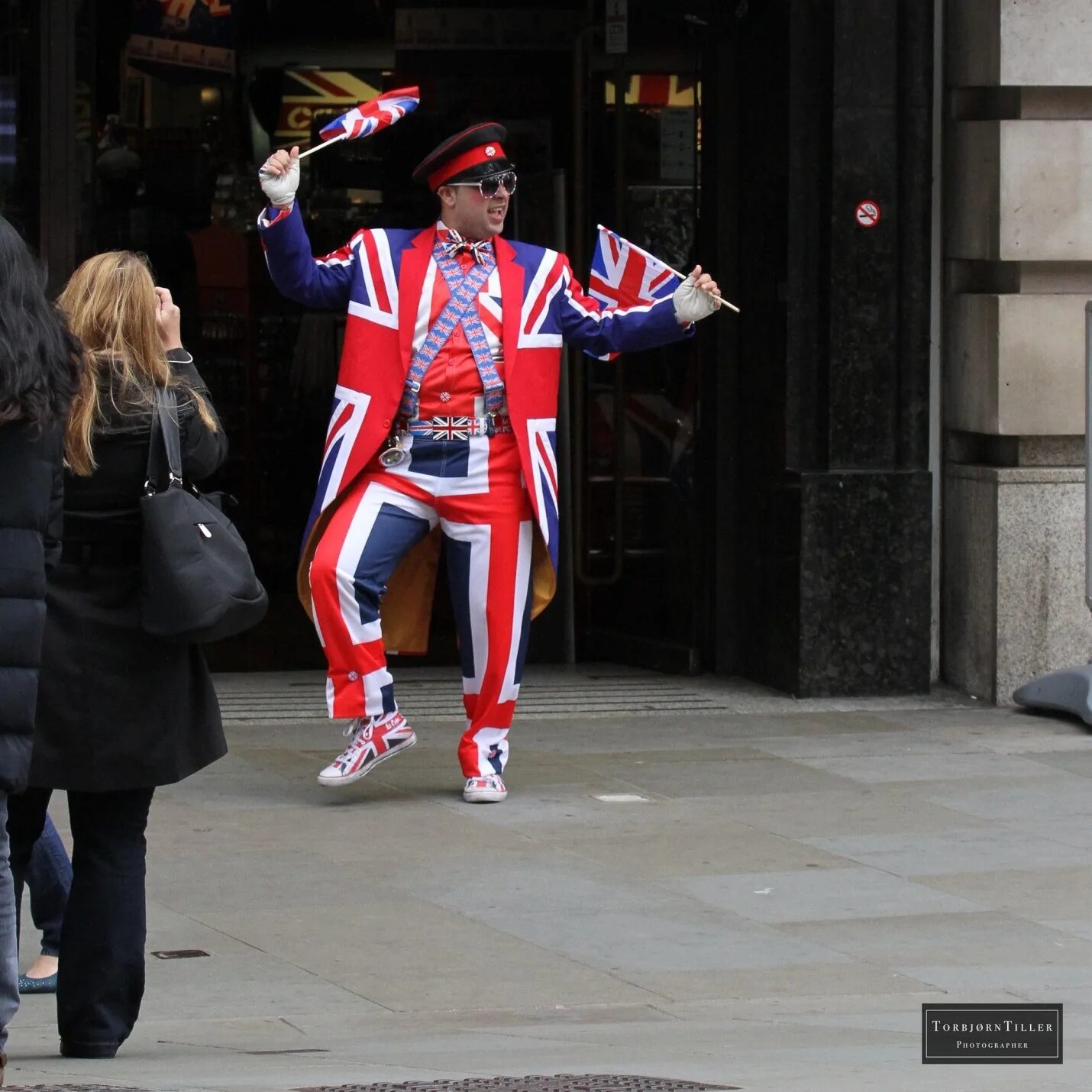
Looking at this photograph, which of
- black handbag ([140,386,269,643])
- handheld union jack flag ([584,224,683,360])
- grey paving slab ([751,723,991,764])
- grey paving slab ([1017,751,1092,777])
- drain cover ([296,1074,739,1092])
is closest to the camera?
drain cover ([296,1074,739,1092])

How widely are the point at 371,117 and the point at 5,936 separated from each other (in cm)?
397

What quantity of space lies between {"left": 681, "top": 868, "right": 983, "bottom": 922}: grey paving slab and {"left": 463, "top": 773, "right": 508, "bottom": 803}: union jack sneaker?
3.74 ft

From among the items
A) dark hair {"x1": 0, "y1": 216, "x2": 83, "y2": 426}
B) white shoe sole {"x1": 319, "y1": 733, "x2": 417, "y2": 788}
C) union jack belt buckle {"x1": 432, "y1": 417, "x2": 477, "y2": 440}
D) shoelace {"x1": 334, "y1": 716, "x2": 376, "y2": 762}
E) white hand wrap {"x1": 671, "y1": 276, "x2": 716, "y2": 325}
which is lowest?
white shoe sole {"x1": 319, "y1": 733, "x2": 417, "y2": 788}

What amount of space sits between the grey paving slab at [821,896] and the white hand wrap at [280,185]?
235 centimetres

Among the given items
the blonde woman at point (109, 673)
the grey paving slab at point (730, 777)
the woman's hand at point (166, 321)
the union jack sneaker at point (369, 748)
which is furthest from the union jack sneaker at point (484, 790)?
the woman's hand at point (166, 321)

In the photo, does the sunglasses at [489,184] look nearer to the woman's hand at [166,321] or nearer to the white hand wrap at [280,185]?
the white hand wrap at [280,185]

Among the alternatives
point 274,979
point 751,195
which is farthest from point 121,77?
point 274,979

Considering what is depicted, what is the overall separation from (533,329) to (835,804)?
1.74m

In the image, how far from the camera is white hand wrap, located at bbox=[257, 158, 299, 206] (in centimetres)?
701

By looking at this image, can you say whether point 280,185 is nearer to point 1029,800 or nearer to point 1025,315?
point 1029,800

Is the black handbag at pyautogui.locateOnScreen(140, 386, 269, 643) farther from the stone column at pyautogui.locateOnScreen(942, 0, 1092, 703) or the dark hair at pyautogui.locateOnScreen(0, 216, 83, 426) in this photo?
the stone column at pyautogui.locateOnScreen(942, 0, 1092, 703)

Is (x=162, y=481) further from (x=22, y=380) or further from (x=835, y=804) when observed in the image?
(x=835, y=804)

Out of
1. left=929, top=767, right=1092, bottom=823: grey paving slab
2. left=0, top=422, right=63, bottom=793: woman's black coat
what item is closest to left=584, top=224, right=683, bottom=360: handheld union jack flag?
left=929, top=767, right=1092, bottom=823: grey paving slab

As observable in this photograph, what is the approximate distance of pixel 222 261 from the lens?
9.97 m
